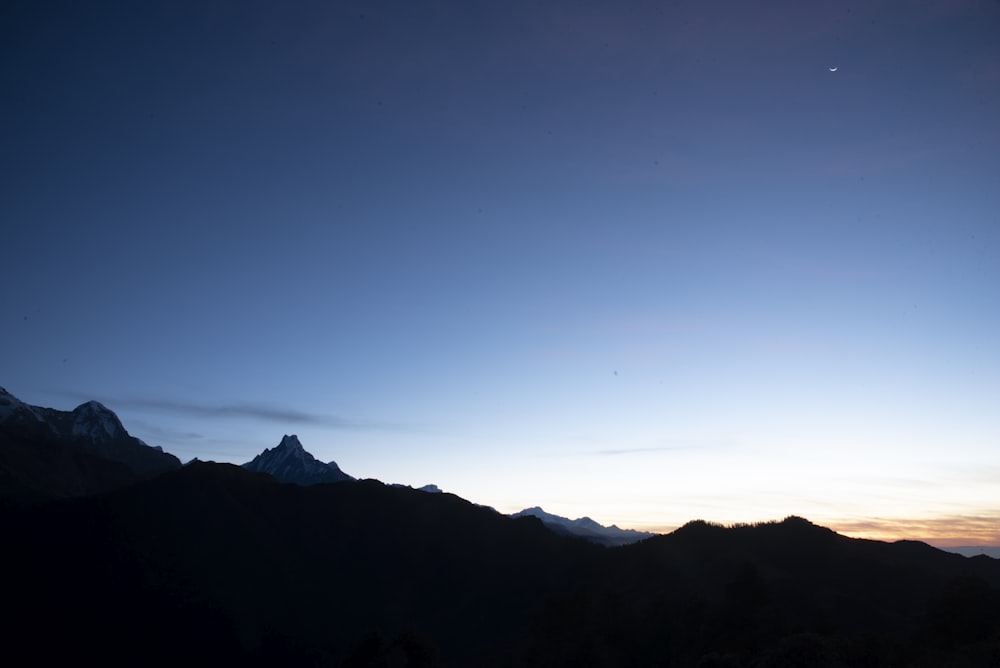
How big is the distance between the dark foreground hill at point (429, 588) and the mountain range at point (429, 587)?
30 centimetres

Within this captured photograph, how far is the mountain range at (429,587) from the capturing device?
54406mm

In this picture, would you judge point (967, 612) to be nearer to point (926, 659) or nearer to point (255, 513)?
point (926, 659)

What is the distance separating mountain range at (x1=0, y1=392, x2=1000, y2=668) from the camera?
54406mm

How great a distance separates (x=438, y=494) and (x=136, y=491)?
170 ft

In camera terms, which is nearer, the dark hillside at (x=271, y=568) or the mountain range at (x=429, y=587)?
the mountain range at (x=429, y=587)

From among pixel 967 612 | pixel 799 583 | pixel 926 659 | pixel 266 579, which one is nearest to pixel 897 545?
pixel 799 583

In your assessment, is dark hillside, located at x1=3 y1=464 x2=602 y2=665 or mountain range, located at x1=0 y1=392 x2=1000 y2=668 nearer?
mountain range, located at x1=0 y1=392 x2=1000 y2=668

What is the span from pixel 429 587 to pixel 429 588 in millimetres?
203

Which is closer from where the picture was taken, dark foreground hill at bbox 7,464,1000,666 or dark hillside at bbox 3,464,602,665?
dark foreground hill at bbox 7,464,1000,666

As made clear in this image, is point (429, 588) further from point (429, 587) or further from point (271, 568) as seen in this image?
point (271, 568)

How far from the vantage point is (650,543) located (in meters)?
91.4

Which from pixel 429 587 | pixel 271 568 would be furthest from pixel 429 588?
pixel 271 568

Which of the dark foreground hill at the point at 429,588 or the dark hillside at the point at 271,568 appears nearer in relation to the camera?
the dark foreground hill at the point at 429,588

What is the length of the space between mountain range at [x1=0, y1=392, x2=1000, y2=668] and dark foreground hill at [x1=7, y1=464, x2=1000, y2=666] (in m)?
0.30
